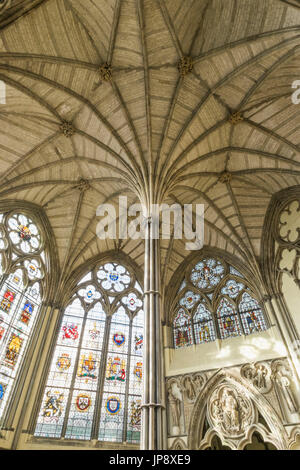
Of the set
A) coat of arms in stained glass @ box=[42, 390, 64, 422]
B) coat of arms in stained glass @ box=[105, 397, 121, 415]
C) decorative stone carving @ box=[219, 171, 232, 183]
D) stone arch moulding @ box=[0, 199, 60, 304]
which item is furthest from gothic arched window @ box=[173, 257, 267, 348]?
stone arch moulding @ box=[0, 199, 60, 304]

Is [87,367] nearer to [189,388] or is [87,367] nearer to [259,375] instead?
[189,388]

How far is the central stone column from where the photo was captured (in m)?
6.27

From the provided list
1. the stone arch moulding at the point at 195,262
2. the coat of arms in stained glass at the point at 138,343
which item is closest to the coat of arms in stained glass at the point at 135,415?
the coat of arms in stained glass at the point at 138,343

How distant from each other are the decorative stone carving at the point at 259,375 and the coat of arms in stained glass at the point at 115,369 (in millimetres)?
4782

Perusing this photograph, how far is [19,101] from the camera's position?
11.3 m

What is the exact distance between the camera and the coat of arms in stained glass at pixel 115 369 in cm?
1288

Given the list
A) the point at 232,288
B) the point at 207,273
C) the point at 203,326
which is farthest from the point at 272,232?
the point at 203,326

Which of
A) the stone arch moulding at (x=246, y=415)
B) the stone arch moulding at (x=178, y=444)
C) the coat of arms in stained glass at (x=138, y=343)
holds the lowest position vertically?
the stone arch moulding at (x=178, y=444)

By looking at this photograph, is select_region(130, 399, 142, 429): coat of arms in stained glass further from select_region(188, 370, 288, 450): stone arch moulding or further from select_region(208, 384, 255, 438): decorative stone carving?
select_region(208, 384, 255, 438): decorative stone carving

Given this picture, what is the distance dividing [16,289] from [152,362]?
25.7ft

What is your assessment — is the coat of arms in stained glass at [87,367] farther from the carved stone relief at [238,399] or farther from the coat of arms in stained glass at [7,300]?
the coat of arms in stained glass at [7,300]

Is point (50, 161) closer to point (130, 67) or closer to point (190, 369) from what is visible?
point (130, 67)

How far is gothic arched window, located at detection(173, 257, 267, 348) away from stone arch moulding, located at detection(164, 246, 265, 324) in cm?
20
